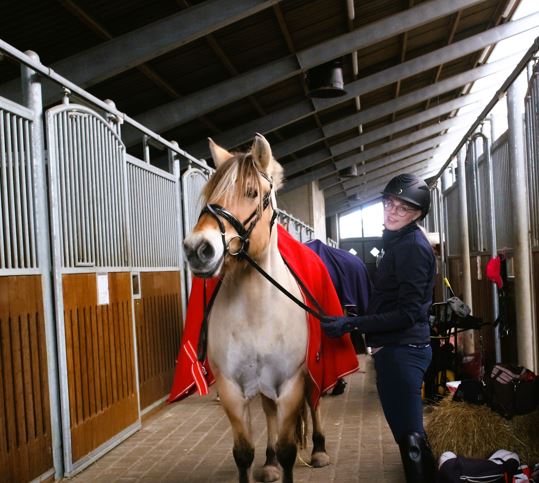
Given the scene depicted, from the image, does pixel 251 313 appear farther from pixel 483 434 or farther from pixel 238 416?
pixel 483 434

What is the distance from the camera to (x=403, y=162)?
95.1 ft

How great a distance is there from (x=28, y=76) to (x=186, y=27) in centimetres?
398

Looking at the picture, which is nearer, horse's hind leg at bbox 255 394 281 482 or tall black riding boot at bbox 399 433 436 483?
tall black riding boot at bbox 399 433 436 483

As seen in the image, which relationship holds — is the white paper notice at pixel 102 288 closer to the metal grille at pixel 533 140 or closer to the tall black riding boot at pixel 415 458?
the tall black riding boot at pixel 415 458

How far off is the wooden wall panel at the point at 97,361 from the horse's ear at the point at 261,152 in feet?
5.86

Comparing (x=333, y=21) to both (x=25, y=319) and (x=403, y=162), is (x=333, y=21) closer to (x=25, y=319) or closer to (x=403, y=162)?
(x=25, y=319)

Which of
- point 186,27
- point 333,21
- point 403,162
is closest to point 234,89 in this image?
point 333,21

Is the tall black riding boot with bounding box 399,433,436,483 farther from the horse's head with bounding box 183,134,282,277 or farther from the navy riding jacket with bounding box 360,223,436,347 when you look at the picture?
the horse's head with bounding box 183,134,282,277

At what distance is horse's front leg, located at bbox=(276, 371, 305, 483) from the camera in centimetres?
321

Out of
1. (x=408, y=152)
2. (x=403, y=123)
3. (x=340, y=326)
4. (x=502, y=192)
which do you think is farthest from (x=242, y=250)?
(x=408, y=152)

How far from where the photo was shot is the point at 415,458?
291cm

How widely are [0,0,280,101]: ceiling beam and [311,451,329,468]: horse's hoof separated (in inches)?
209

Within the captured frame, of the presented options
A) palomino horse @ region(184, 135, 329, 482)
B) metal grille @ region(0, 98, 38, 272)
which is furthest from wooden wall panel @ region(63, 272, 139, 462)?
palomino horse @ region(184, 135, 329, 482)

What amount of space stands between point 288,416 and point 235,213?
3.71ft
